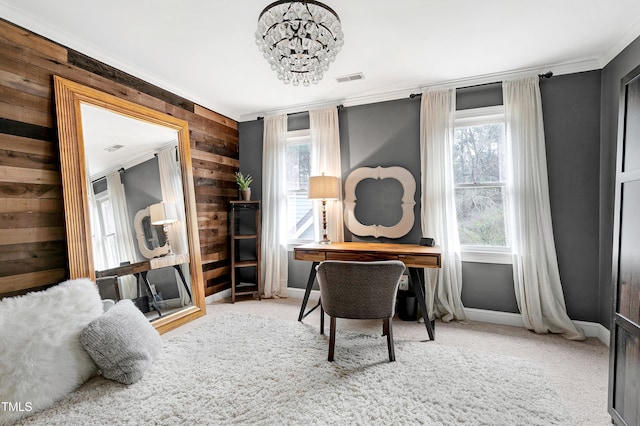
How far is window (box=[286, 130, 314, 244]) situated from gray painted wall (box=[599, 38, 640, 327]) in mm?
2910

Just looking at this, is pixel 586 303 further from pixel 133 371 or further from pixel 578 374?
pixel 133 371

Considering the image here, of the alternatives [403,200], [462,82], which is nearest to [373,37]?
[462,82]

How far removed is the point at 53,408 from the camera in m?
1.85

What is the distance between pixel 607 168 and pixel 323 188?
2548 mm

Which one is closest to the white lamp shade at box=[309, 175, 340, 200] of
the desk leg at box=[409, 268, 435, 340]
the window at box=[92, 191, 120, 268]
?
the desk leg at box=[409, 268, 435, 340]

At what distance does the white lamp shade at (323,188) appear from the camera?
3480mm

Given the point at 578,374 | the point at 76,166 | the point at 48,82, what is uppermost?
the point at 48,82

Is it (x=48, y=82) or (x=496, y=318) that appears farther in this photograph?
(x=496, y=318)

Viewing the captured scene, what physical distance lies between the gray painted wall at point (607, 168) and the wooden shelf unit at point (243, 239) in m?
3.54

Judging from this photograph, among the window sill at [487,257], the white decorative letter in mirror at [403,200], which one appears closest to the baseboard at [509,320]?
the window sill at [487,257]

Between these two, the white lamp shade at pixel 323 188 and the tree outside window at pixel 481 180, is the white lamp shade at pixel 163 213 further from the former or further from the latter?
the tree outside window at pixel 481 180

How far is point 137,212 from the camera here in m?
2.89

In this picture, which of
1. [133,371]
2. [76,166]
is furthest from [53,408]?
[76,166]

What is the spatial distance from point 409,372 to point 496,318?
149 cm
